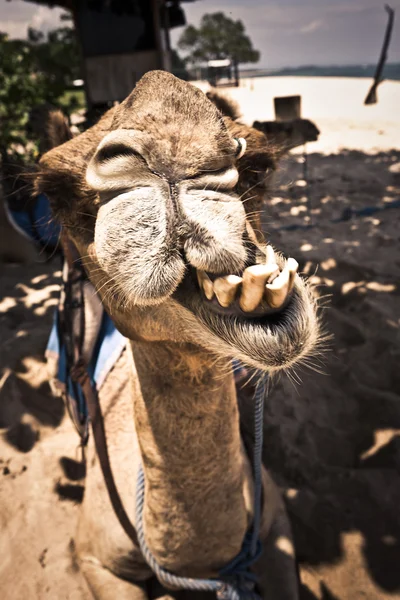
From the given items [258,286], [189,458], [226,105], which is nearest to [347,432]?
[189,458]

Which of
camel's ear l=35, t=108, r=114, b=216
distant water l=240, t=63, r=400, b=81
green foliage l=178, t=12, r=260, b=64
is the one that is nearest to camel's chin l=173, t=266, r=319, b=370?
camel's ear l=35, t=108, r=114, b=216

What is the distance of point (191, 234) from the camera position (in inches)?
33.6

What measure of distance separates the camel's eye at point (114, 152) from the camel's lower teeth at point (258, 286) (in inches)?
12.4

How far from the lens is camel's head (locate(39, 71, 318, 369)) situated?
0.85 m

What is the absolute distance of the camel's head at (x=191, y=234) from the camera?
2.77 ft

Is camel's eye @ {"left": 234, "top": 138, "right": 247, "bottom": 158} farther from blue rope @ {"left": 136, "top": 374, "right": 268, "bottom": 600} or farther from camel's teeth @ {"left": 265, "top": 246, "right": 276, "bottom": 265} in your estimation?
blue rope @ {"left": 136, "top": 374, "right": 268, "bottom": 600}

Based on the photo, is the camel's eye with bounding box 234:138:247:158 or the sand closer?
the camel's eye with bounding box 234:138:247:158

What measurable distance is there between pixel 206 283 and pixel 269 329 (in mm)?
158

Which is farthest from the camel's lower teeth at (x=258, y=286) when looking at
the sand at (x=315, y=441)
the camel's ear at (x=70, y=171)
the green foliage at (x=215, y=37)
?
the green foliage at (x=215, y=37)

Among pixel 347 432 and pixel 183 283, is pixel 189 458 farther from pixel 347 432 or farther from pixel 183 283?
pixel 347 432

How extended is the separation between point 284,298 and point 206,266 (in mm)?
161


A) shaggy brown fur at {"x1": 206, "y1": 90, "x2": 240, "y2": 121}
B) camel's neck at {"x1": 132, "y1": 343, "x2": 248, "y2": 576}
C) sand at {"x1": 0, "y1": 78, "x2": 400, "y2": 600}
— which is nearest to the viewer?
camel's neck at {"x1": 132, "y1": 343, "x2": 248, "y2": 576}

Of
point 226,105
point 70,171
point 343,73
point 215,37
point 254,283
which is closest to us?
point 254,283

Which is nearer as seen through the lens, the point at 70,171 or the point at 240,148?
the point at 240,148
